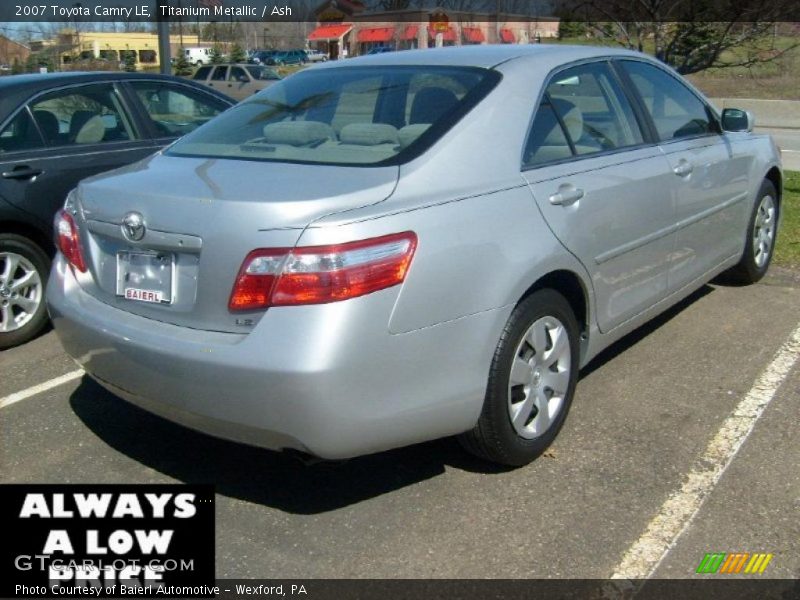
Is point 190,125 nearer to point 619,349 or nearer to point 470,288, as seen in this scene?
point 619,349

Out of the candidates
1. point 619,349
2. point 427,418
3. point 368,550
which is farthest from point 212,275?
point 619,349

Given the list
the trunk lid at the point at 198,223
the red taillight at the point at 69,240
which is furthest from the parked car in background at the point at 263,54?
the trunk lid at the point at 198,223

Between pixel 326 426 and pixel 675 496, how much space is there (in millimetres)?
1431

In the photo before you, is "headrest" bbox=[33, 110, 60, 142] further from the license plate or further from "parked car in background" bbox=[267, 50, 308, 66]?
"parked car in background" bbox=[267, 50, 308, 66]

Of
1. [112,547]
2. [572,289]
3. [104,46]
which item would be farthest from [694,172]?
[104,46]

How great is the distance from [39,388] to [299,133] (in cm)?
206

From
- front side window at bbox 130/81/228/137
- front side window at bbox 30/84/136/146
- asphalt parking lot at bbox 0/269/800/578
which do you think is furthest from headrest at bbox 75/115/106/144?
asphalt parking lot at bbox 0/269/800/578

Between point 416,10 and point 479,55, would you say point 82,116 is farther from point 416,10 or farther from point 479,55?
point 416,10

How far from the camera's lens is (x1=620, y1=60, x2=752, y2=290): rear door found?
448 cm

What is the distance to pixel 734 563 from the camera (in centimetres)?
289

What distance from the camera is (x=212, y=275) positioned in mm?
2881

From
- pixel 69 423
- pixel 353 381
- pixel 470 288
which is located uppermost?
pixel 470 288

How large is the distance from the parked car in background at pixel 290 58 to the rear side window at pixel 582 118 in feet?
176

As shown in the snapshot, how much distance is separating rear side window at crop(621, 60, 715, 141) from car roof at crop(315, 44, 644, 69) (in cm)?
24
